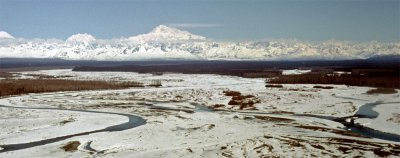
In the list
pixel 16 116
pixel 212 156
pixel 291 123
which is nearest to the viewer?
pixel 212 156

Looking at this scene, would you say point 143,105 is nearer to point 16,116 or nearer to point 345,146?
point 16,116

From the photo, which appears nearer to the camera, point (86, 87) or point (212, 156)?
point (212, 156)

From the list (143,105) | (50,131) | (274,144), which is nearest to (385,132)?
(274,144)

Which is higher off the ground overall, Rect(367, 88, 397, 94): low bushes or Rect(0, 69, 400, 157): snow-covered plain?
Rect(0, 69, 400, 157): snow-covered plain

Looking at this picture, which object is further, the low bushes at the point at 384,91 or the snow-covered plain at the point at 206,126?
the low bushes at the point at 384,91

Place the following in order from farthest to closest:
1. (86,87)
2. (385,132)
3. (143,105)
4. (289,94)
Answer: (86,87), (289,94), (143,105), (385,132)

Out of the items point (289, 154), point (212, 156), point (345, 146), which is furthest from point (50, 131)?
point (345, 146)

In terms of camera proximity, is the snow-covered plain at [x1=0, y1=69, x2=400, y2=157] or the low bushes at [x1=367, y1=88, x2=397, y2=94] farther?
the low bushes at [x1=367, y1=88, x2=397, y2=94]

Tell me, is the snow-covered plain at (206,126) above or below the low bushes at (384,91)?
above
